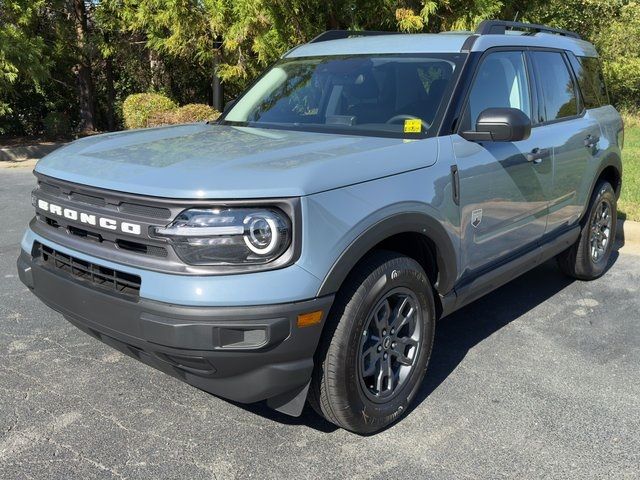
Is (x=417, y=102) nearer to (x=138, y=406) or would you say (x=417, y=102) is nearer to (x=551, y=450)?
(x=551, y=450)

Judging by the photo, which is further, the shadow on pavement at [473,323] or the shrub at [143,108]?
the shrub at [143,108]

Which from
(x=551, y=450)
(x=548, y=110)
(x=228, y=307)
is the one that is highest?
(x=548, y=110)

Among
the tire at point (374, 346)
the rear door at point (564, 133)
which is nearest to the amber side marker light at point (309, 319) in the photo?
the tire at point (374, 346)

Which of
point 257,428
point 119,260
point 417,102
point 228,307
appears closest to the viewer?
point 228,307

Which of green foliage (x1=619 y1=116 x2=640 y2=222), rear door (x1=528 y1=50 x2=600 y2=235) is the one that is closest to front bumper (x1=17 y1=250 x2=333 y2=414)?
rear door (x1=528 y1=50 x2=600 y2=235)

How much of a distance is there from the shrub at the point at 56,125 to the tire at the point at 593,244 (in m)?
13.5

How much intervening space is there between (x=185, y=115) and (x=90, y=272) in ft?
33.9

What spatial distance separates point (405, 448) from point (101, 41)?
48.1ft

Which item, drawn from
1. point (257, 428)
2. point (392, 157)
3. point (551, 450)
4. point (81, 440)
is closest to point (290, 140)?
point (392, 157)

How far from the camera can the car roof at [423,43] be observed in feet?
12.1

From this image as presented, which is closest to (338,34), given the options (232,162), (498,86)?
(498,86)

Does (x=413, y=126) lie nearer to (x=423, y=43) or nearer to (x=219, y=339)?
(x=423, y=43)

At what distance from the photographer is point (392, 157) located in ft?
9.64

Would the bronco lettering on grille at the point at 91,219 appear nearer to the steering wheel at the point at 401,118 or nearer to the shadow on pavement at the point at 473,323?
the shadow on pavement at the point at 473,323
